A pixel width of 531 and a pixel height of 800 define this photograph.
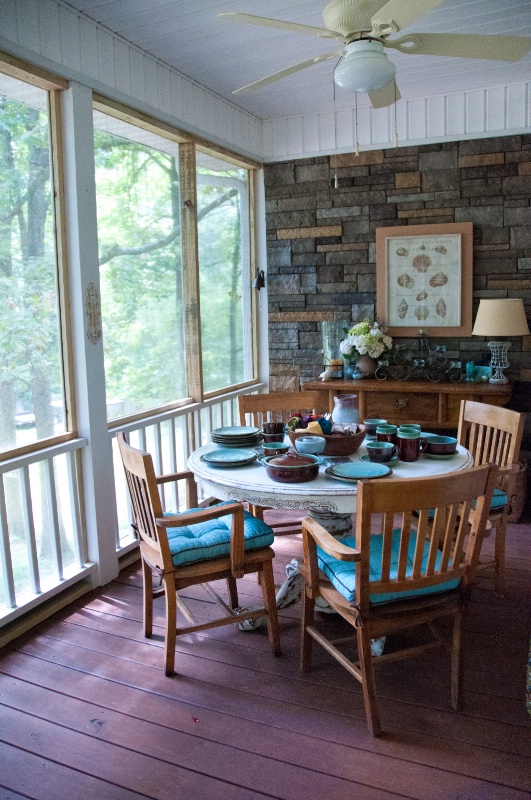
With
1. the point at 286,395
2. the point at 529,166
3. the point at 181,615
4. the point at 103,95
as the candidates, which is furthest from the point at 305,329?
the point at 181,615

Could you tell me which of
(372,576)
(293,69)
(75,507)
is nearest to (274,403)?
(75,507)

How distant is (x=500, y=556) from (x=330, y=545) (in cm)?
135

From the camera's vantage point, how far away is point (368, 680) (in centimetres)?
204

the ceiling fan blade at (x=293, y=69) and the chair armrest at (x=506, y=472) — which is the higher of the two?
the ceiling fan blade at (x=293, y=69)

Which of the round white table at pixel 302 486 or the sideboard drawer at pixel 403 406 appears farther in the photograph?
the sideboard drawer at pixel 403 406

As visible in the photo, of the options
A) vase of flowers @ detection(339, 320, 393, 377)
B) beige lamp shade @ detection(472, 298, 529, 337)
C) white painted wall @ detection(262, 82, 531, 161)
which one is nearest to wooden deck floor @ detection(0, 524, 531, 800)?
beige lamp shade @ detection(472, 298, 529, 337)

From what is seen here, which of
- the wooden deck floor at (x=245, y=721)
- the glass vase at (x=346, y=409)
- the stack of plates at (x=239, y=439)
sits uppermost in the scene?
the glass vase at (x=346, y=409)

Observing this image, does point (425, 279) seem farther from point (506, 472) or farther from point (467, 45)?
point (467, 45)

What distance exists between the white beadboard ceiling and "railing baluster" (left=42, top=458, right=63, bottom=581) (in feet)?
6.84

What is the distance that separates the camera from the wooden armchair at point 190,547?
7.54ft

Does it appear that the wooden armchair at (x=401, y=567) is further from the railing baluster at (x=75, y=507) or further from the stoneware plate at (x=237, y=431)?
the railing baluster at (x=75, y=507)

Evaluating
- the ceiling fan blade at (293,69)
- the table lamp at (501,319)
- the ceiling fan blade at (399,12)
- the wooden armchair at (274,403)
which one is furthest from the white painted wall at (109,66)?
the table lamp at (501,319)

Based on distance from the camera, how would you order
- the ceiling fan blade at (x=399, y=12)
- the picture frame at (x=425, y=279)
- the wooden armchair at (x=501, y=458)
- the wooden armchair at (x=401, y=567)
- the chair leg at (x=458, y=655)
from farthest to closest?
the picture frame at (x=425, y=279)
the wooden armchair at (x=501, y=458)
the chair leg at (x=458, y=655)
the ceiling fan blade at (x=399, y=12)
the wooden armchair at (x=401, y=567)

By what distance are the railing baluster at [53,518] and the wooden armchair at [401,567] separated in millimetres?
1306
